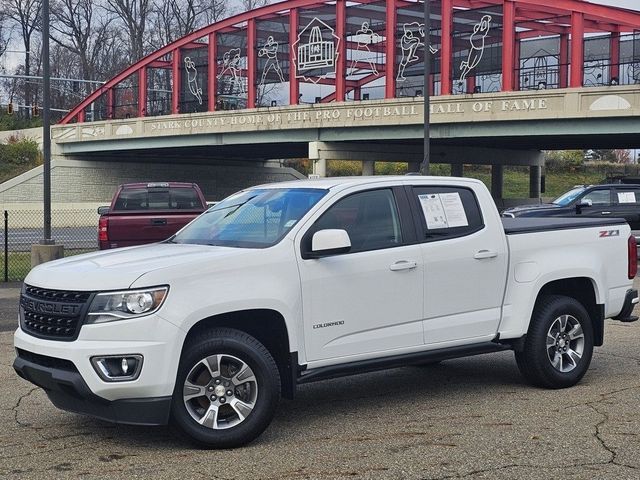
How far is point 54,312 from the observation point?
5922 millimetres

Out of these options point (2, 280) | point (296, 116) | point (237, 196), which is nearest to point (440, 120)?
point (296, 116)

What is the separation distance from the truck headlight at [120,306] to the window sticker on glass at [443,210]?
2.45 m

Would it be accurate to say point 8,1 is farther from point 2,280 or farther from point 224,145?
point 2,280

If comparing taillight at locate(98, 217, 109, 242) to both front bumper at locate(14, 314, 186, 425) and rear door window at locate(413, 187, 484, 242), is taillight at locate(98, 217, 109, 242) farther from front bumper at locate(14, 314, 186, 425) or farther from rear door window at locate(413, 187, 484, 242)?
front bumper at locate(14, 314, 186, 425)

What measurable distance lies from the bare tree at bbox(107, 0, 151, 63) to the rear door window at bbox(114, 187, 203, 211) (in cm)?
6328

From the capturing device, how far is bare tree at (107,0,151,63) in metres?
77.8

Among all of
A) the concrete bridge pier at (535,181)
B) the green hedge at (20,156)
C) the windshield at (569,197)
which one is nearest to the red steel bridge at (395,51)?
the green hedge at (20,156)

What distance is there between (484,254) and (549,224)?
98 cm

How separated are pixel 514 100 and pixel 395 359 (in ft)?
105

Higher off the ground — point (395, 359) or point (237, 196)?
point (237, 196)

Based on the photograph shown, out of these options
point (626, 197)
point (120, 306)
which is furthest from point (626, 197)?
point (120, 306)

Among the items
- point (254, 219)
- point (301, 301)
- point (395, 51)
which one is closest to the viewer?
point (301, 301)

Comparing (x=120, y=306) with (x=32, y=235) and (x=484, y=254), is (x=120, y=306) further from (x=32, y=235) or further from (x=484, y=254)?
(x=32, y=235)

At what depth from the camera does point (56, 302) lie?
5.93m
